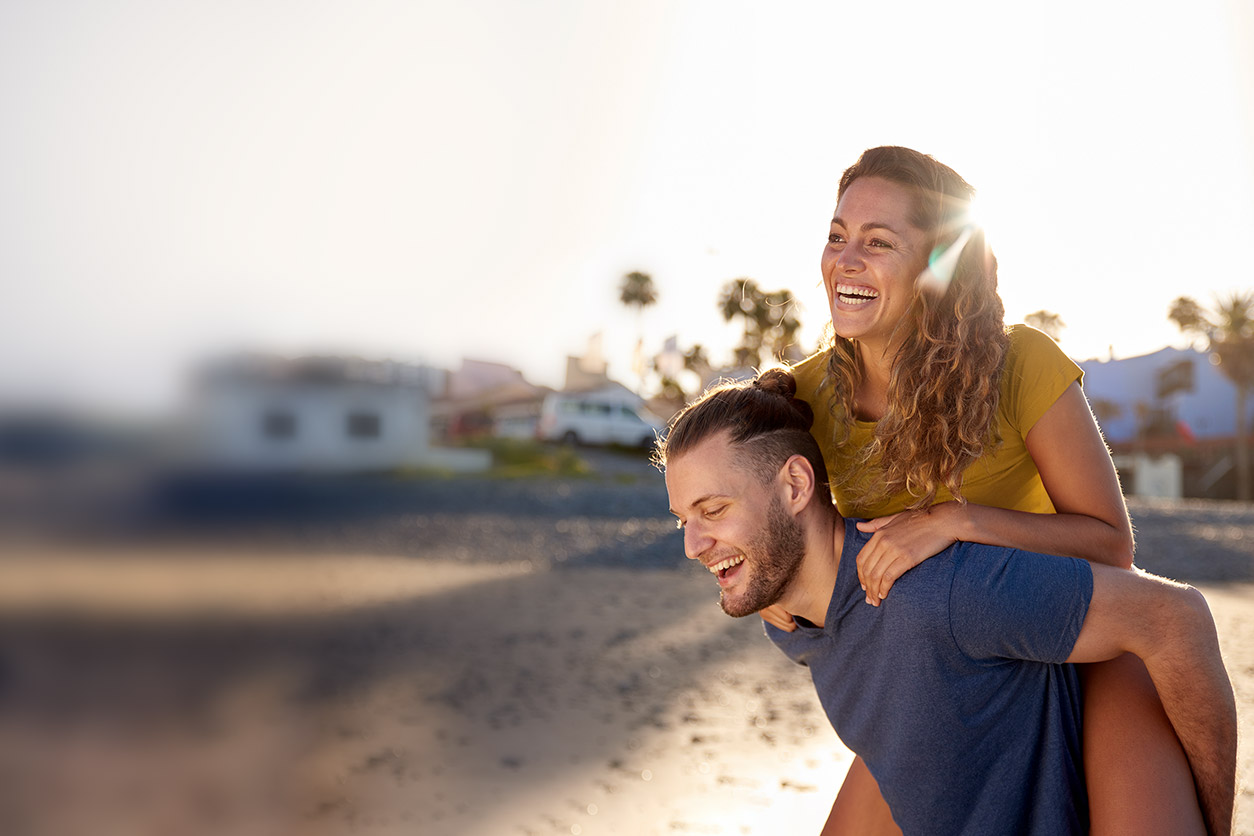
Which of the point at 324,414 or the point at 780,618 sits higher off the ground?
the point at 780,618

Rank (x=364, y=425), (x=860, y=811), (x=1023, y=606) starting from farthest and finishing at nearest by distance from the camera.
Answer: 1. (x=364, y=425)
2. (x=860, y=811)
3. (x=1023, y=606)

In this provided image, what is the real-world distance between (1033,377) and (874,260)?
473mm

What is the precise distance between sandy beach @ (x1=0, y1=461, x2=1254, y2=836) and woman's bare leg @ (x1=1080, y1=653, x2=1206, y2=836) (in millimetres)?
3814

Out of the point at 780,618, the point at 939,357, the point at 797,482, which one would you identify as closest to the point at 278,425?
the point at 780,618

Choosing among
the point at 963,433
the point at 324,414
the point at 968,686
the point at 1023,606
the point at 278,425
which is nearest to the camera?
the point at 1023,606

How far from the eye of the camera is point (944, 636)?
2.16 metres

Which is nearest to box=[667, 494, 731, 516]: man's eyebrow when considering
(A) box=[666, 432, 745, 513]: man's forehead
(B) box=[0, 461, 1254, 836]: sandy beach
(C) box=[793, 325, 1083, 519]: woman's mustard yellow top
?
(A) box=[666, 432, 745, 513]: man's forehead

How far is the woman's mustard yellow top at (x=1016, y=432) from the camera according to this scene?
2.42 meters

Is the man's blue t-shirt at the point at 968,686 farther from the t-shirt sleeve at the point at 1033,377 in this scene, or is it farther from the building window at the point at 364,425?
the building window at the point at 364,425

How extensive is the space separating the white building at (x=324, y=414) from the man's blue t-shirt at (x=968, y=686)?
31.0 metres

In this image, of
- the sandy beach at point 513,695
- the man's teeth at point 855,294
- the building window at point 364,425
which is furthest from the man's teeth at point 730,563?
the building window at point 364,425

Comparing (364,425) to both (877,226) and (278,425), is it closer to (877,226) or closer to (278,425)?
(278,425)

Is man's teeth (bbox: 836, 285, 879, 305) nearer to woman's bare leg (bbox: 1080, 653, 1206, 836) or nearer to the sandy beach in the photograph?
woman's bare leg (bbox: 1080, 653, 1206, 836)

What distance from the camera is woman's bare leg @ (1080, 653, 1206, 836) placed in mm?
2184
